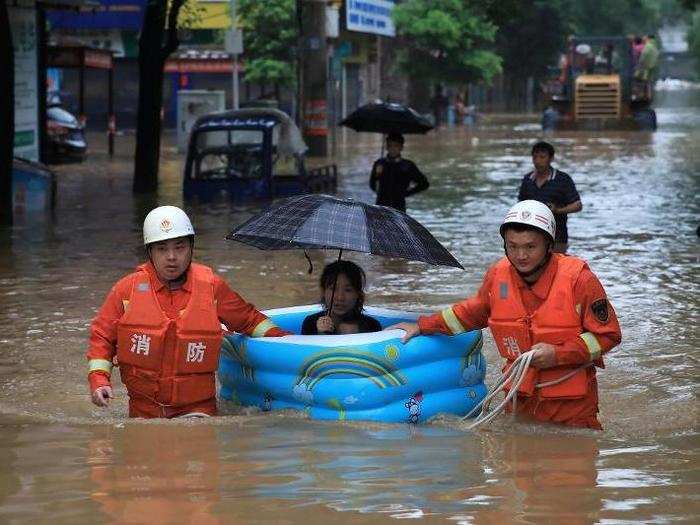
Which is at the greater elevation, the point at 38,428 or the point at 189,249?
the point at 189,249

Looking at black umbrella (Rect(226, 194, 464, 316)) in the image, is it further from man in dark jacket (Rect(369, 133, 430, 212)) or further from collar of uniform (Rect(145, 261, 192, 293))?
man in dark jacket (Rect(369, 133, 430, 212))

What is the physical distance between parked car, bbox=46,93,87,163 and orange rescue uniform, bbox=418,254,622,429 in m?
26.5

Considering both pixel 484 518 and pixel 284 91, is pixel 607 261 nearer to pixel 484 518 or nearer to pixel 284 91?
pixel 484 518

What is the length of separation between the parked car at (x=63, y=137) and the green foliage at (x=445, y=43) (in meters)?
30.4

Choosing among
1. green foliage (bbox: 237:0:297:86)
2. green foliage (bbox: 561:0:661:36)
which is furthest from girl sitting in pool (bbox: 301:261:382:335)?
green foliage (bbox: 561:0:661:36)

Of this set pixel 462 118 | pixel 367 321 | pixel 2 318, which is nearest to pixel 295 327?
pixel 367 321

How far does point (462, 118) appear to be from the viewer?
64.2 metres

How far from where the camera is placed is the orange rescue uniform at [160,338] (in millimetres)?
7543

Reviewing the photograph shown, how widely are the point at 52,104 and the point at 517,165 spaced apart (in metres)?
10.7

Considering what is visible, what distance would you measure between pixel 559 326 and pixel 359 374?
1.12 meters

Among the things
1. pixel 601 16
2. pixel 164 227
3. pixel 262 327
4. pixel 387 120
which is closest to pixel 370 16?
pixel 601 16

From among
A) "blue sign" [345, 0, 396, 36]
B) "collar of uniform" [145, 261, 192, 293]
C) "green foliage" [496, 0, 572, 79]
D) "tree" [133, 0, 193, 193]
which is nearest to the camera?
"collar of uniform" [145, 261, 192, 293]

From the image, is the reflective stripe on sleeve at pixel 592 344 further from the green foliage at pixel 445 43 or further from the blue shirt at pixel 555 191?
the green foliage at pixel 445 43

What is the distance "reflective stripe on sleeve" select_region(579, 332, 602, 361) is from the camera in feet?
23.6
